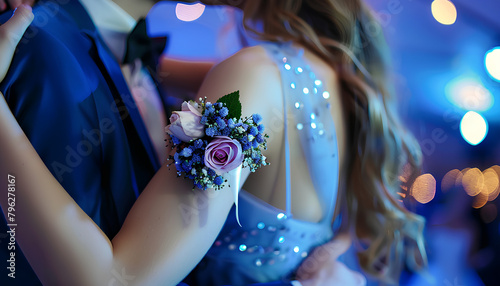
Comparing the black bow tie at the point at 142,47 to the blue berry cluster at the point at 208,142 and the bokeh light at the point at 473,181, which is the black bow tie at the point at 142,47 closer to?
the blue berry cluster at the point at 208,142

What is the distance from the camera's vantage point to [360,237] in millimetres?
1122

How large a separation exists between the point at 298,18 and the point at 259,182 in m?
0.42

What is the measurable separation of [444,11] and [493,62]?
0.21 meters

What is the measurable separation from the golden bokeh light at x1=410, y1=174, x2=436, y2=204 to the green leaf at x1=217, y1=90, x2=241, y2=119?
644 millimetres

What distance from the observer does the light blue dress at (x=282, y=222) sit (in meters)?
0.90

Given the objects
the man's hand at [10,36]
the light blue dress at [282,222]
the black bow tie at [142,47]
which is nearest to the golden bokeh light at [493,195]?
the light blue dress at [282,222]

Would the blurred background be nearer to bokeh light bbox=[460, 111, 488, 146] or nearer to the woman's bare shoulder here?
bokeh light bbox=[460, 111, 488, 146]

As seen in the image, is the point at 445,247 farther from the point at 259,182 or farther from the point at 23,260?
the point at 23,260

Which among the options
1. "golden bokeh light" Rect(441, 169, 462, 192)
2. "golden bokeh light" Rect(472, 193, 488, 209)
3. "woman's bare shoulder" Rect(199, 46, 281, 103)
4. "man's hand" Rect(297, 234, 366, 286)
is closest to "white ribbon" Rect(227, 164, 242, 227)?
"woman's bare shoulder" Rect(199, 46, 281, 103)

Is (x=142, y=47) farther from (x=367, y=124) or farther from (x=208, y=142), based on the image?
(x=367, y=124)

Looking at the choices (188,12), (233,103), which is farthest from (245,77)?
(188,12)

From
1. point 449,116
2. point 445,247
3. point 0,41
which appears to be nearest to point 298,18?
point 449,116

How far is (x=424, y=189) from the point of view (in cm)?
119

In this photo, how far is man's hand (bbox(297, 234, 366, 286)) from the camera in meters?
0.98
